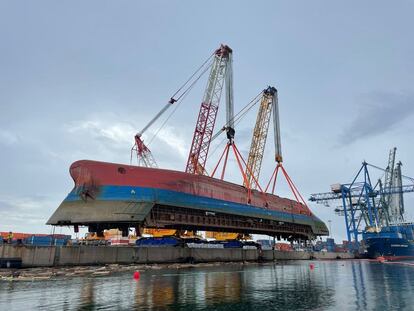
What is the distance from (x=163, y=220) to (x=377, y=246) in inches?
3017

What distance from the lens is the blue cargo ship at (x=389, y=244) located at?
327 feet

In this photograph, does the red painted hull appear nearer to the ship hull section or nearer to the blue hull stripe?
the ship hull section

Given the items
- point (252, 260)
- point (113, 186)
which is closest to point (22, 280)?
point (113, 186)

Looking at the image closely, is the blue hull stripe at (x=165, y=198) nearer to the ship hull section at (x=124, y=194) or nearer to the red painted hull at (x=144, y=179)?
the ship hull section at (x=124, y=194)

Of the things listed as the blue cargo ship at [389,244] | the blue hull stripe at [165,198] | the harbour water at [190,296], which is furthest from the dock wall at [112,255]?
the blue cargo ship at [389,244]

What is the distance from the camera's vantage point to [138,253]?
5681cm

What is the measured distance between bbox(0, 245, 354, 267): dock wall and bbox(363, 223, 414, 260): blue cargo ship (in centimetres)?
4522

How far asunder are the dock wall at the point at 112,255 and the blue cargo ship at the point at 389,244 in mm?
45219

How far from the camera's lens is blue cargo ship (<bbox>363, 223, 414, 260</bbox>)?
327 ft

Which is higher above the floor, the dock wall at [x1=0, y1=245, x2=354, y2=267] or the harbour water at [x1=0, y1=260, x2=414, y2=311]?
the dock wall at [x1=0, y1=245, x2=354, y2=267]

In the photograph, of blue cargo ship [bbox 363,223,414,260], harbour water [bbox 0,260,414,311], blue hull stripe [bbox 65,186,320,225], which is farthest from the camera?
blue cargo ship [bbox 363,223,414,260]

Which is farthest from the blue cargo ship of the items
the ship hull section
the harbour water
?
the harbour water

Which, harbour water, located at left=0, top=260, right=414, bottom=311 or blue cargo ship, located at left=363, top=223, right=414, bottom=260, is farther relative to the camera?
blue cargo ship, located at left=363, top=223, right=414, bottom=260

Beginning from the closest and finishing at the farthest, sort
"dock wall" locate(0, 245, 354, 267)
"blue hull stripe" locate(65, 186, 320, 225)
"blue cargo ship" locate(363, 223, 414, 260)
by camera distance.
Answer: "dock wall" locate(0, 245, 354, 267), "blue hull stripe" locate(65, 186, 320, 225), "blue cargo ship" locate(363, 223, 414, 260)
